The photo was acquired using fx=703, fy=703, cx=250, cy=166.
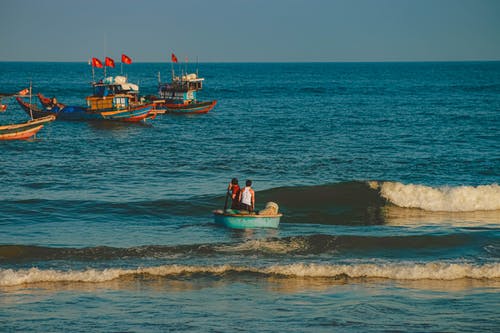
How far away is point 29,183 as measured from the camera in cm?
2814

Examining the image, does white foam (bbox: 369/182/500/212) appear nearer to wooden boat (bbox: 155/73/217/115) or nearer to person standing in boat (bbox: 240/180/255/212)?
person standing in boat (bbox: 240/180/255/212)

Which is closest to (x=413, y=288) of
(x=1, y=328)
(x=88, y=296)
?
(x=88, y=296)

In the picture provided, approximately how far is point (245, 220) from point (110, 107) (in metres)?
34.7

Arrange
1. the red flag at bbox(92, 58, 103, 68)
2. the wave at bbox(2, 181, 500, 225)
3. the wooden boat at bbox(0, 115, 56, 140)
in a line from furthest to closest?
the red flag at bbox(92, 58, 103, 68), the wooden boat at bbox(0, 115, 56, 140), the wave at bbox(2, 181, 500, 225)

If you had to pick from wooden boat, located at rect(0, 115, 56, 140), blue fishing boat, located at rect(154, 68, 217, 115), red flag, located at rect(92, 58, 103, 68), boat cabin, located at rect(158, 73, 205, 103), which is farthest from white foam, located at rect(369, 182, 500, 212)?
boat cabin, located at rect(158, 73, 205, 103)

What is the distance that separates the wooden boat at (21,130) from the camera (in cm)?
4134

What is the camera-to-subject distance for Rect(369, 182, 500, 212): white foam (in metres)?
24.4

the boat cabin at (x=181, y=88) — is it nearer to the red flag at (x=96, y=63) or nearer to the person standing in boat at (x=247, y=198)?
the red flag at (x=96, y=63)

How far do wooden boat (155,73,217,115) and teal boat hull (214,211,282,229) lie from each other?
1568 inches

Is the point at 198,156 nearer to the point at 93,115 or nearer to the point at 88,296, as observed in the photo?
the point at 93,115

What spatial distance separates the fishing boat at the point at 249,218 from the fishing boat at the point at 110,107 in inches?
1276

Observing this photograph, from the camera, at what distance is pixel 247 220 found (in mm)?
19938

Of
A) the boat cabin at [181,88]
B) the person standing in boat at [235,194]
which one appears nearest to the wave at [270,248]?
the person standing in boat at [235,194]

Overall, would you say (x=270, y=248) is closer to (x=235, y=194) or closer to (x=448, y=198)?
(x=235, y=194)
